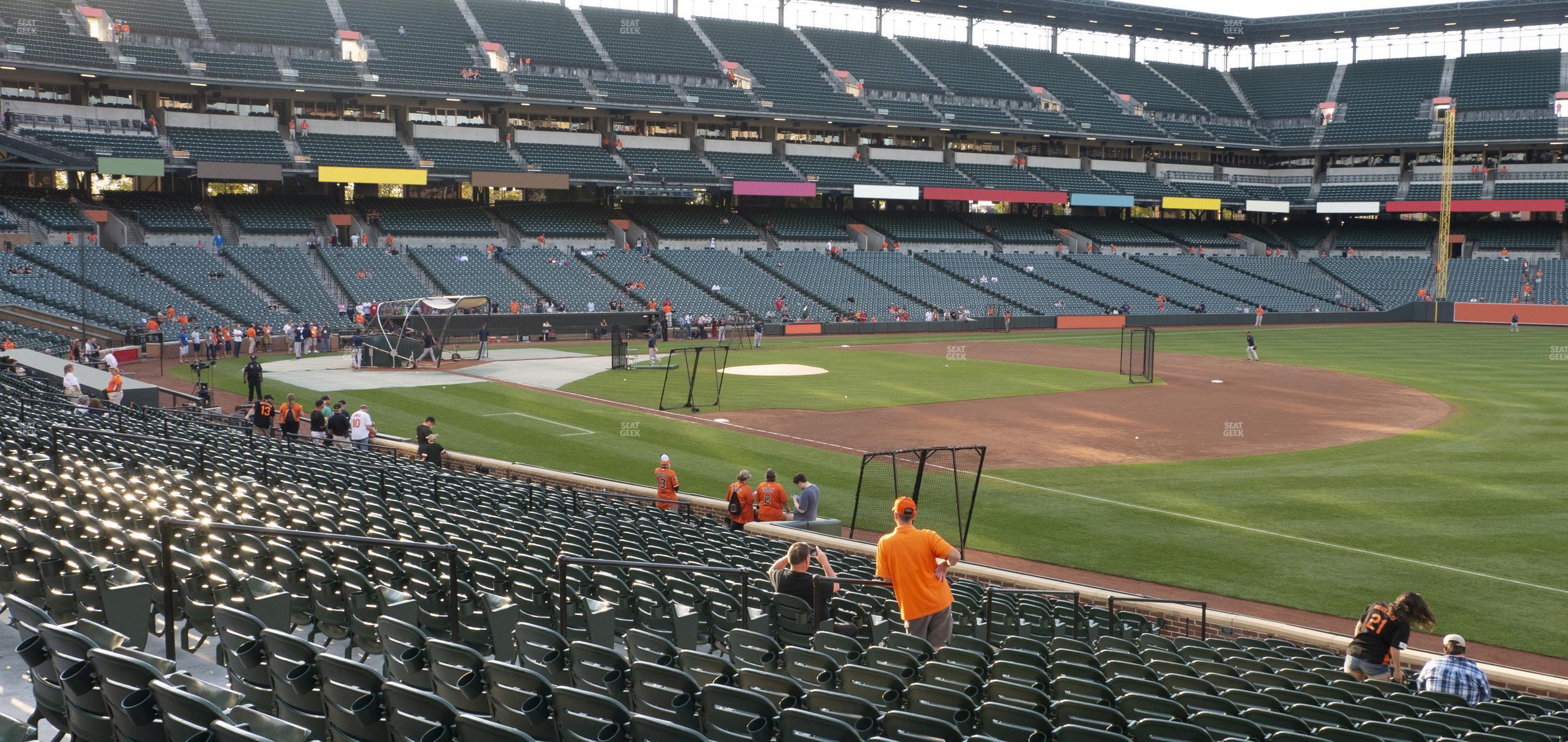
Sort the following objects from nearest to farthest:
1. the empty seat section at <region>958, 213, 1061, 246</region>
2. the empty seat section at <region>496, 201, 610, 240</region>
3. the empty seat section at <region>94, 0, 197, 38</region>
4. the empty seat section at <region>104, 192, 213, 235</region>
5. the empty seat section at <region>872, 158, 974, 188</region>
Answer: the empty seat section at <region>104, 192, 213, 235</region> → the empty seat section at <region>94, 0, 197, 38</region> → the empty seat section at <region>496, 201, 610, 240</region> → the empty seat section at <region>872, 158, 974, 188</region> → the empty seat section at <region>958, 213, 1061, 246</region>

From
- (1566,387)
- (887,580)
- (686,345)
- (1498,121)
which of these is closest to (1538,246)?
(1498,121)

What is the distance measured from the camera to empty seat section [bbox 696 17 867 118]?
8469cm

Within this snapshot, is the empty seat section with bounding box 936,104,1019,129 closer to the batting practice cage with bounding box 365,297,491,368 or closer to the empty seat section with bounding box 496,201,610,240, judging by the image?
the empty seat section with bounding box 496,201,610,240

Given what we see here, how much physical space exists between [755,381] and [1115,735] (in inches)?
1475

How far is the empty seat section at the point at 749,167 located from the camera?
81375mm

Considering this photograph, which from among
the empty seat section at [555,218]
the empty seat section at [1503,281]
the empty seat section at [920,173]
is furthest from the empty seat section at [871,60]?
the empty seat section at [1503,281]

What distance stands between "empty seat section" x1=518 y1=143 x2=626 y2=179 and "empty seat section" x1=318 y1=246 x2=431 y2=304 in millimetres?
13545

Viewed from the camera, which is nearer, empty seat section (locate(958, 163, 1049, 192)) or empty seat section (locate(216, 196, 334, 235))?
empty seat section (locate(216, 196, 334, 235))

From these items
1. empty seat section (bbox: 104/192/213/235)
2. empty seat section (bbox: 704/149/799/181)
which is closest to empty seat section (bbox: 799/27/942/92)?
empty seat section (bbox: 704/149/799/181)

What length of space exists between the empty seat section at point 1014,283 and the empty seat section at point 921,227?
3282 millimetres

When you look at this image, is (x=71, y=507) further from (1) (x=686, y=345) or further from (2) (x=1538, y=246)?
(2) (x=1538, y=246)

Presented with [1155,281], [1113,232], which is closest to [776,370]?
[1155,281]

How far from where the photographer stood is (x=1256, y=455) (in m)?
29.5

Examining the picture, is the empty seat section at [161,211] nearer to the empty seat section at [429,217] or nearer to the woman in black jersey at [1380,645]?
the empty seat section at [429,217]
